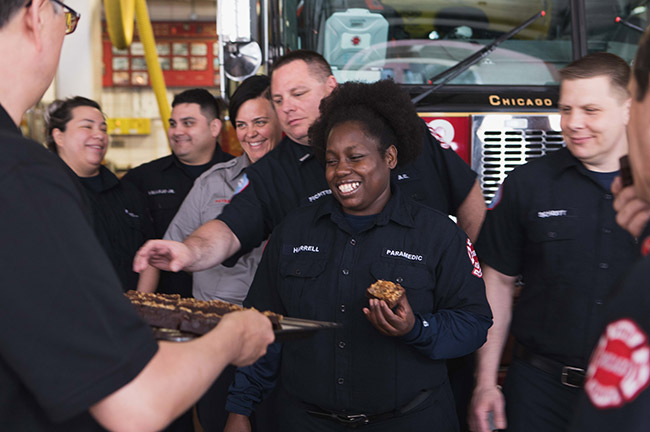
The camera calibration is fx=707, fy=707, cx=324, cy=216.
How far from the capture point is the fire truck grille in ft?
11.6

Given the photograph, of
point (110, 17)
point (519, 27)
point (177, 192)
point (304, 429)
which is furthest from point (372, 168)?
point (110, 17)

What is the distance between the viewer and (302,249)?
87.0 inches

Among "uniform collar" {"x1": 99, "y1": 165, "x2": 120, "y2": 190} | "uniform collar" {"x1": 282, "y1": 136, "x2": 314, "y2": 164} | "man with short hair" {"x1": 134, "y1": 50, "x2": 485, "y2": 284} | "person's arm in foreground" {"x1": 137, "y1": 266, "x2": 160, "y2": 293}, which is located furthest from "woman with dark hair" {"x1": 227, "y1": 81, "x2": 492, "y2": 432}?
"uniform collar" {"x1": 99, "y1": 165, "x2": 120, "y2": 190}

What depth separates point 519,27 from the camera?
3613mm

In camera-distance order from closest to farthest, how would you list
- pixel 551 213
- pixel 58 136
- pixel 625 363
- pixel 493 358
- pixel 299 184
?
pixel 625 363
pixel 551 213
pixel 493 358
pixel 299 184
pixel 58 136

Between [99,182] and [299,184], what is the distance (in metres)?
1.47

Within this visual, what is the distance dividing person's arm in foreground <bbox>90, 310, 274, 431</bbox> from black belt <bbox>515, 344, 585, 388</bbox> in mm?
1194

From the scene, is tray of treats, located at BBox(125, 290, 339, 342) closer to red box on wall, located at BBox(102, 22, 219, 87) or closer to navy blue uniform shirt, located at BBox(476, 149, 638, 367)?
navy blue uniform shirt, located at BBox(476, 149, 638, 367)

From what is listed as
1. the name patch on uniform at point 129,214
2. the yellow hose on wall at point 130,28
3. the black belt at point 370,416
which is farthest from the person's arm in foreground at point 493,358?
the yellow hose on wall at point 130,28

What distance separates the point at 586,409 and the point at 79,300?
0.70m

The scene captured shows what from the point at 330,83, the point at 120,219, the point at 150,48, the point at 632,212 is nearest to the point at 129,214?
the point at 120,219

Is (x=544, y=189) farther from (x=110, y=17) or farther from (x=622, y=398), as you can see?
(x=110, y=17)

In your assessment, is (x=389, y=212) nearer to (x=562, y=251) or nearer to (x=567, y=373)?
(x=562, y=251)

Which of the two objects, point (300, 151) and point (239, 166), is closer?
point (300, 151)
